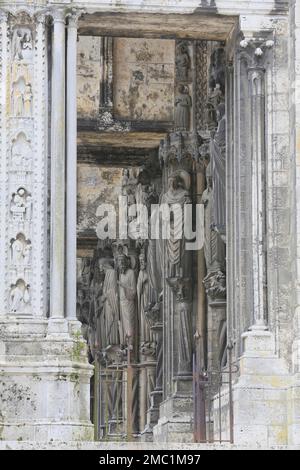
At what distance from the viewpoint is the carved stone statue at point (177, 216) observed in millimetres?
26234

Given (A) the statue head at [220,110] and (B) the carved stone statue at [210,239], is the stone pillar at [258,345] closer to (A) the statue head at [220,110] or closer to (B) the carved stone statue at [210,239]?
(A) the statue head at [220,110]

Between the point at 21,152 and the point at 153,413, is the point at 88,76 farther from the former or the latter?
the point at 21,152

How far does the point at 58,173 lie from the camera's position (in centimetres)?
2130

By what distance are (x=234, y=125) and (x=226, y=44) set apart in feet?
Result: 3.72

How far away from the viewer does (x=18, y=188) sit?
69.5ft

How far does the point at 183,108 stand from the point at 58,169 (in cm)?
579

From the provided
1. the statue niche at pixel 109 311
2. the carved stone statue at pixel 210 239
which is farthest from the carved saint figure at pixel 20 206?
the statue niche at pixel 109 311

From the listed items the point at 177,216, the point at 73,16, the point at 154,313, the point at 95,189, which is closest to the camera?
the point at 73,16

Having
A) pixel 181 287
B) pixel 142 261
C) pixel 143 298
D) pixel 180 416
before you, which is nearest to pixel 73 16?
pixel 181 287

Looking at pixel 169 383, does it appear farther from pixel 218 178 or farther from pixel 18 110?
pixel 18 110

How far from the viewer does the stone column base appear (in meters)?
20.3

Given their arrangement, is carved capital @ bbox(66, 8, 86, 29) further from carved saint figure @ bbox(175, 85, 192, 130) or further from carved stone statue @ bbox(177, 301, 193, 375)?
carved stone statue @ bbox(177, 301, 193, 375)

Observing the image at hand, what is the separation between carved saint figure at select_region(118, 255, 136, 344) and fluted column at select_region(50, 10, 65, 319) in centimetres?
899

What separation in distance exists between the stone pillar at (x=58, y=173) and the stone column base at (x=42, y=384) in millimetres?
301
